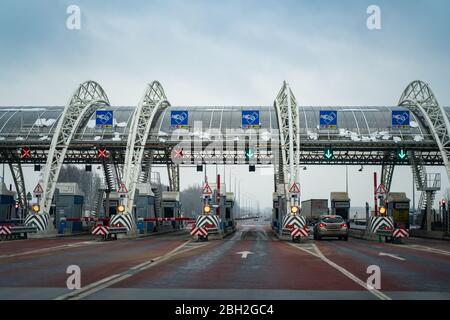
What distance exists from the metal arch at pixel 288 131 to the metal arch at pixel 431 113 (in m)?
10.9

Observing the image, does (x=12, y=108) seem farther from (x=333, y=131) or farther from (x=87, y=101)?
(x=333, y=131)

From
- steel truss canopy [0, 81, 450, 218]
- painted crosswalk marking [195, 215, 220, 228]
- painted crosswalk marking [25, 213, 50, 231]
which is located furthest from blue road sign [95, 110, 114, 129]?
painted crosswalk marking [195, 215, 220, 228]

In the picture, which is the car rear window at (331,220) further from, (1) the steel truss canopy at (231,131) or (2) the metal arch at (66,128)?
(2) the metal arch at (66,128)

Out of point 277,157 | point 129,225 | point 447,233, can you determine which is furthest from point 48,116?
point 447,233

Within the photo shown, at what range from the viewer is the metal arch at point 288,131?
39.4 metres

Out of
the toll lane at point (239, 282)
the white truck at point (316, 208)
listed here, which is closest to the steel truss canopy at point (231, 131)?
the white truck at point (316, 208)

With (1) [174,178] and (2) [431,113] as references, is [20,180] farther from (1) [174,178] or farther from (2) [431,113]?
(2) [431,113]

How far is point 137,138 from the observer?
148 ft

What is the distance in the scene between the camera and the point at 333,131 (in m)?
45.6

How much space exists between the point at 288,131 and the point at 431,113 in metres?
12.8

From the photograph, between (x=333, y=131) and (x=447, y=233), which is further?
(x=333, y=131)
